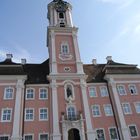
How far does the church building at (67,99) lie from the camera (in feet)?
89.7

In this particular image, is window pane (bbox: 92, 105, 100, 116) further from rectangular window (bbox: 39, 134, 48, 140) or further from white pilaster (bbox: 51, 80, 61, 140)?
rectangular window (bbox: 39, 134, 48, 140)

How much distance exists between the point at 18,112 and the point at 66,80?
8595 mm

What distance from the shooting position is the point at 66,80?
31.4 m

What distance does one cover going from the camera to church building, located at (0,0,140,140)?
27.3 metres

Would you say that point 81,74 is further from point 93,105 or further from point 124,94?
point 124,94

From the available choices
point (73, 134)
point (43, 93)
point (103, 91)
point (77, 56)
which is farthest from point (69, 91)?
point (77, 56)

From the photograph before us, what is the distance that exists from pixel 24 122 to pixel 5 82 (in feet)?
22.6

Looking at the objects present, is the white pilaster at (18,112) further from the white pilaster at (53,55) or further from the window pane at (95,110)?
the window pane at (95,110)

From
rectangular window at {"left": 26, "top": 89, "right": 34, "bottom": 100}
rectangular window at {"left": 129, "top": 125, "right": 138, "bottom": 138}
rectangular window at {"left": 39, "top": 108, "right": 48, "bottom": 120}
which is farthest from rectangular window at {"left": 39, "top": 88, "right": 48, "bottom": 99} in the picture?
rectangular window at {"left": 129, "top": 125, "right": 138, "bottom": 138}

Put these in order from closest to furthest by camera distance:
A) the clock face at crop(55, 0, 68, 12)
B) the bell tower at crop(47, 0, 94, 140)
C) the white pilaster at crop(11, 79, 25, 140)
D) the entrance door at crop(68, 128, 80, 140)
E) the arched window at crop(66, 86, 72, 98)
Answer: the white pilaster at crop(11, 79, 25, 140)
the bell tower at crop(47, 0, 94, 140)
the entrance door at crop(68, 128, 80, 140)
the arched window at crop(66, 86, 72, 98)
the clock face at crop(55, 0, 68, 12)

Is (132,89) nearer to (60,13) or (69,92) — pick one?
(69,92)

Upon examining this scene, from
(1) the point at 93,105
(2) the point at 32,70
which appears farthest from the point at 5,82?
(1) the point at 93,105

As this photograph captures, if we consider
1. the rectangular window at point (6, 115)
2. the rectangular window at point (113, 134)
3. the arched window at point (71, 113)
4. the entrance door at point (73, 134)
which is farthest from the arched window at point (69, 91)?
the rectangular window at point (6, 115)

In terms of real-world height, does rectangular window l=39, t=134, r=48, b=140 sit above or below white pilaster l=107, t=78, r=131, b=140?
below
